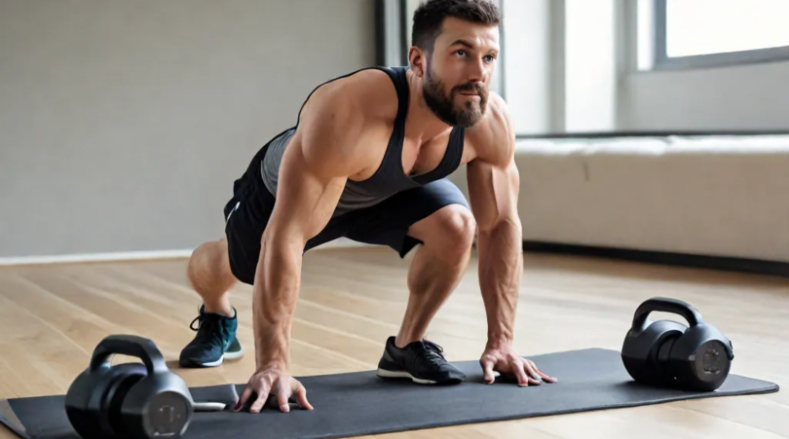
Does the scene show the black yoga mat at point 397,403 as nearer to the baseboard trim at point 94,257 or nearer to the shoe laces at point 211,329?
the shoe laces at point 211,329

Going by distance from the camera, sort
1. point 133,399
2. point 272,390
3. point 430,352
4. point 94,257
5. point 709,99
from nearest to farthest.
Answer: point 133,399, point 272,390, point 430,352, point 709,99, point 94,257

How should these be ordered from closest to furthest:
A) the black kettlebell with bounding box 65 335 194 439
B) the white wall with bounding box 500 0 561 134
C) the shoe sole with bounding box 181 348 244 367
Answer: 1. the black kettlebell with bounding box 65 335 194 439
2. the shoe sole with bounding box 181 348 244 367
3. the white wall with bounding box 500 0 561 134

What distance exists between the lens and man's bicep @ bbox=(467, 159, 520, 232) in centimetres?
205

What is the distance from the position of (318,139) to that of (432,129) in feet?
0.82

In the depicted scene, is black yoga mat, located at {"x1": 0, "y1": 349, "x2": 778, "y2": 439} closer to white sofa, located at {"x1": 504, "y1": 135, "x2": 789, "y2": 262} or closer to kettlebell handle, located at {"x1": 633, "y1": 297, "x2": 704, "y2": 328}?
kettlebell handle, located at {"x1": 633, "y1": 297, "x2": 704, "y2": 328}

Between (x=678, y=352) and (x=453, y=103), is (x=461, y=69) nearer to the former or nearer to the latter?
(x=453, y=103)

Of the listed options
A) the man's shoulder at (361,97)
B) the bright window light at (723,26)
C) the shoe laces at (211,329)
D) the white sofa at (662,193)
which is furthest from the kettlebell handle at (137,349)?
the bright window light at (723,26)

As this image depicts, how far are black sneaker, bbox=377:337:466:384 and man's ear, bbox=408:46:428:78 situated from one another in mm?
584

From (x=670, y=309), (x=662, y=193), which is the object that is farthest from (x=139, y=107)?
(x=670, y=309)

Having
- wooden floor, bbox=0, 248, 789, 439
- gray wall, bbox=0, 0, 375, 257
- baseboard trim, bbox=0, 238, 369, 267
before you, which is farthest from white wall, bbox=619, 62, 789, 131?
baseboard trim, bbox=0, 238, 369, 267

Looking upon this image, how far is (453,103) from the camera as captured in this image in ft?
5.95

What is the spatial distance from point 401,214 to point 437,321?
2.74 ft

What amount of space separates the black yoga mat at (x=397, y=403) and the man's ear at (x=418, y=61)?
1.96ft

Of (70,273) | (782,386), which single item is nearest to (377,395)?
(782,386)
